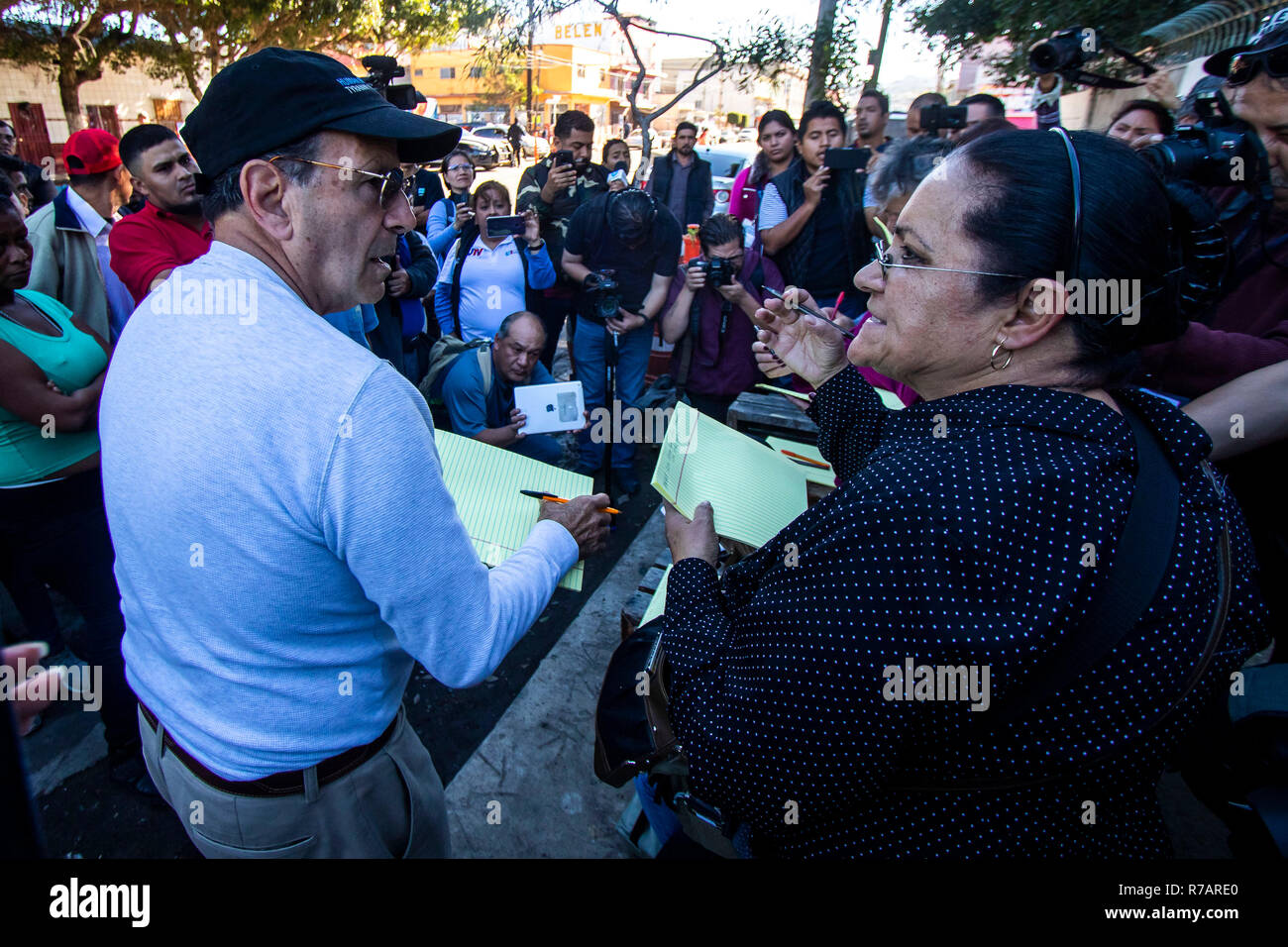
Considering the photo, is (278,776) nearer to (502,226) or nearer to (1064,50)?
(502,226)

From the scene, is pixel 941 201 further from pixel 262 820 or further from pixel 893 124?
pixel 893 124

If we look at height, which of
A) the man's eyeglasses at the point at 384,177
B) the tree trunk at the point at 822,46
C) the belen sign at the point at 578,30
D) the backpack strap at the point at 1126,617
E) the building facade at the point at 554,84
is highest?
the building facade at the point at 554,84

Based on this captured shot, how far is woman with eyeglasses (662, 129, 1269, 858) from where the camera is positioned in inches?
35.0

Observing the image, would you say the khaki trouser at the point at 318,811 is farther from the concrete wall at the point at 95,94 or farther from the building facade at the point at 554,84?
the building facade at the point at 554,84

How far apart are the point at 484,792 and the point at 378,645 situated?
1.47 meters

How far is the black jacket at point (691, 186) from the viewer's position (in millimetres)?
7996

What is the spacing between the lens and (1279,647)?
1.85m

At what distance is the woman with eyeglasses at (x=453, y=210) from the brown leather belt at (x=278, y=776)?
14.9 ft

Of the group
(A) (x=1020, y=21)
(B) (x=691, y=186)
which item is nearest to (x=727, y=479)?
(B) (x=691, y=186)

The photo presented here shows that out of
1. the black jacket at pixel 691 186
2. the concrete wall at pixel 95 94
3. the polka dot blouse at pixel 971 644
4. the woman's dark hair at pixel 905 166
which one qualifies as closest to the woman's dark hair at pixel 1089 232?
the polka dot blouse at pixel 971 644

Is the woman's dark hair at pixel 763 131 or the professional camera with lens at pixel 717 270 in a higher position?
the woman's dark hair at pixel 763 131

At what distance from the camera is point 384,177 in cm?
121

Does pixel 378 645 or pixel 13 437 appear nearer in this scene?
pixel 378 645
